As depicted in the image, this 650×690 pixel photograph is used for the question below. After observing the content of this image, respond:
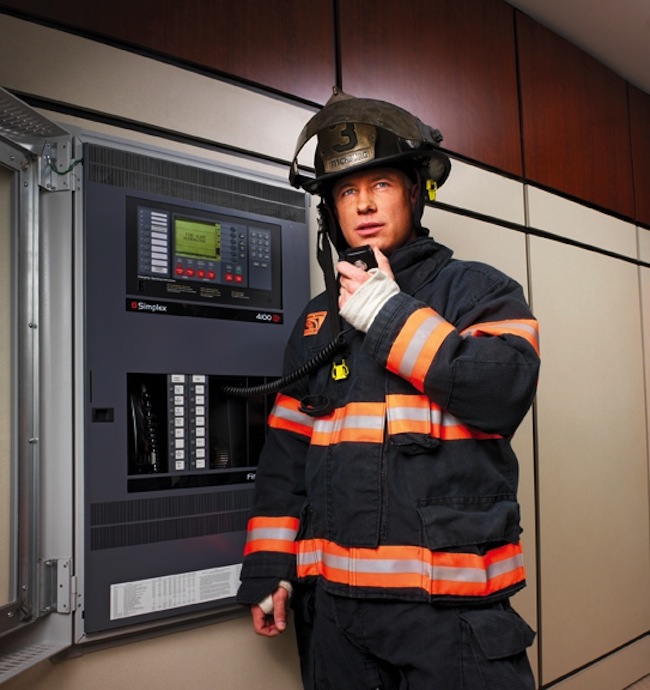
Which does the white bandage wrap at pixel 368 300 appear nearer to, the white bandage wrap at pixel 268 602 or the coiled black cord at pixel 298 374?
the coiled black cord at pixel 298 374

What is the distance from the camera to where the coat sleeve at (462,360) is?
3.77 ft

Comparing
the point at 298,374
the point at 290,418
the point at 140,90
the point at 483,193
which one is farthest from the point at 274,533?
the point at 483,193

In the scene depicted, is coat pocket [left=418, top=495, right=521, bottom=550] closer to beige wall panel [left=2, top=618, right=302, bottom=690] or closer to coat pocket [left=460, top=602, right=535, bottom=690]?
coat pocket [left=460, top=602, right=535, bottom=690]

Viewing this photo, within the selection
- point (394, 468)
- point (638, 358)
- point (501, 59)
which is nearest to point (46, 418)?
point (394, 468)

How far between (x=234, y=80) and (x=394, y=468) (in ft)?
3.90

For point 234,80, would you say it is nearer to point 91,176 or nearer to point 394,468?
point 91,176

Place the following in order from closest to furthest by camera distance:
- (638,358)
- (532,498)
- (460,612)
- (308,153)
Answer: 1. (460,612)
2. (308,153)
3. (532,498)
4. (638,358)

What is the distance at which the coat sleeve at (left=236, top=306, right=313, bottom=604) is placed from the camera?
4.81 ft

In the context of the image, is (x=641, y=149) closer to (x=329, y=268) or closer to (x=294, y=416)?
(x=329, y=268)

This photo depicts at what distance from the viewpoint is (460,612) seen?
1.18 metres

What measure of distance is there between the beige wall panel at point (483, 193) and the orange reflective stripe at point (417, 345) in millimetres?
1187

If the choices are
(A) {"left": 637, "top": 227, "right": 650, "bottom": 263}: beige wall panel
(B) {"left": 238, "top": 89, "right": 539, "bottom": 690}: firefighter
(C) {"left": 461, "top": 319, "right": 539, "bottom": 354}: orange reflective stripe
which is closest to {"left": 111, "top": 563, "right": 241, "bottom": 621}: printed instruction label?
(B) {"left": 238, "top": 89, "right": 539, "bottom": 690}: firefighter

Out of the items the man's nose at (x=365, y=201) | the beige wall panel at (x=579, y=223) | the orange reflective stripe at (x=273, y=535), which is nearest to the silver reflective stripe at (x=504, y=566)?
the orange reflective stripe at (x=273, y=535)

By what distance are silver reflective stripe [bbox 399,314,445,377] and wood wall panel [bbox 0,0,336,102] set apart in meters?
1.02
